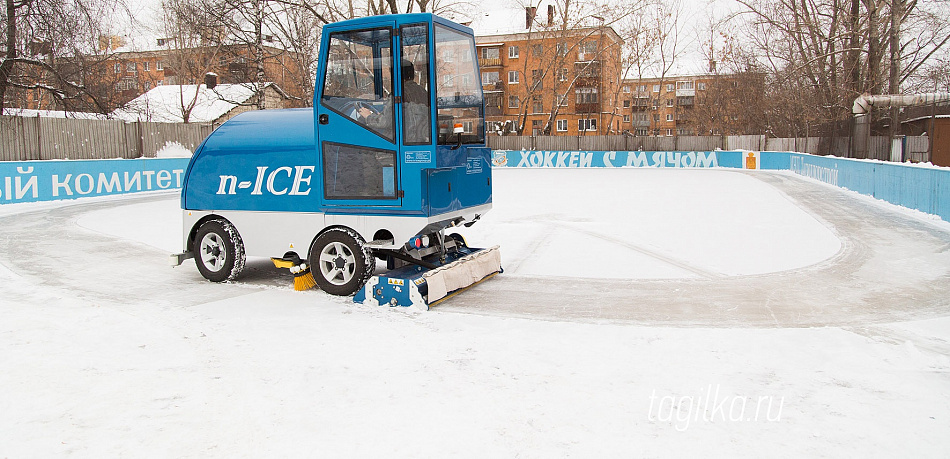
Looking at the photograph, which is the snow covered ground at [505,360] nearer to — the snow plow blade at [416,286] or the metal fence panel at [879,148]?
the snow plow blade at [416,286]

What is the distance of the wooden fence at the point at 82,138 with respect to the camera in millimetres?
20672

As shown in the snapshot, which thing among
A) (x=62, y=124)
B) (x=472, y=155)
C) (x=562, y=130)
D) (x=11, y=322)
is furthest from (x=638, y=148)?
(x=11, y=322)

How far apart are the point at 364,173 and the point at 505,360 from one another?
2.88 meters

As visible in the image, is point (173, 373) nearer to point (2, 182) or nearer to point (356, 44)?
point (356, 44)

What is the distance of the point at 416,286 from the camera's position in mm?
7039

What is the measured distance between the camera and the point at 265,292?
316 inches

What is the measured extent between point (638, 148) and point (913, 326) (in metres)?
40.3

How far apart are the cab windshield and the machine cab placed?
1 cm

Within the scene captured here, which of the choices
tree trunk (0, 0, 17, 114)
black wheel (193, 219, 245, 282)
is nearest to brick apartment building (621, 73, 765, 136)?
tree trunk (0, 0, 17, 114)

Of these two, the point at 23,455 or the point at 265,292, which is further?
the point at 265,292

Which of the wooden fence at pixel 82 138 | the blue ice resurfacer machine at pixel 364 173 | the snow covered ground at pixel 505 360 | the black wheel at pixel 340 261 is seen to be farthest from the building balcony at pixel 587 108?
the black wheel at pixel 340 261

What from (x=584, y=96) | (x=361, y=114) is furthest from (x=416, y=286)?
(x=584, y=96)

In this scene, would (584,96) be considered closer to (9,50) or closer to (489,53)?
(489,53)

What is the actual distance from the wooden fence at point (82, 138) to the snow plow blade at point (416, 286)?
18382 millimetres
